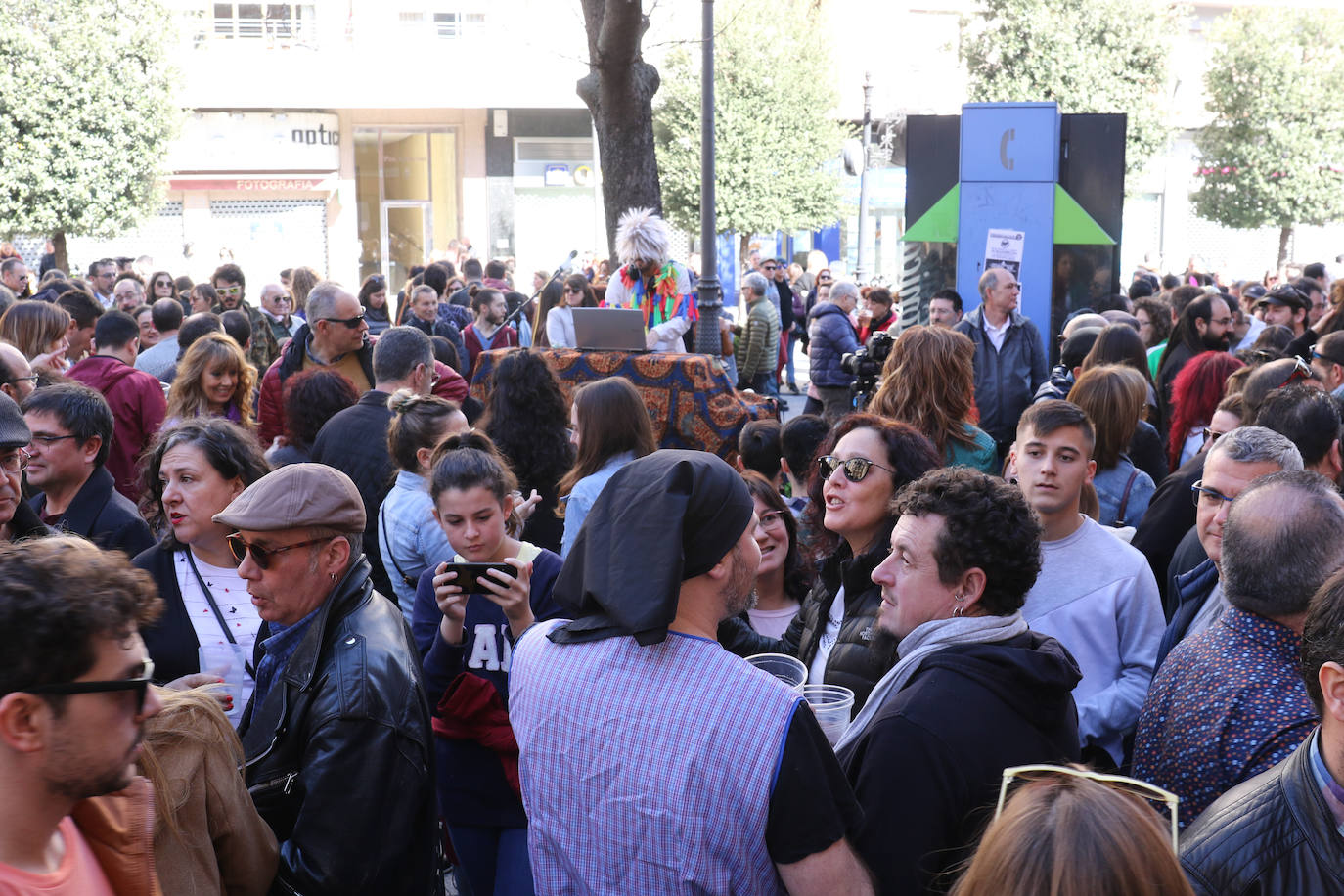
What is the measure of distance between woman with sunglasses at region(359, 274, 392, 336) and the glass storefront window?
21864mm

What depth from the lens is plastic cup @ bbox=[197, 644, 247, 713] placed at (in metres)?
3.44

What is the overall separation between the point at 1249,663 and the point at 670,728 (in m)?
1.30

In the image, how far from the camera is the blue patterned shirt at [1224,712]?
2.43 m

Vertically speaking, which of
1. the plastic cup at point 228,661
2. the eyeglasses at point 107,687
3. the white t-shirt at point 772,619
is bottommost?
the white t-shirt at point 772,619

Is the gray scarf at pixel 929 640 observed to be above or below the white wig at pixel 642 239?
below

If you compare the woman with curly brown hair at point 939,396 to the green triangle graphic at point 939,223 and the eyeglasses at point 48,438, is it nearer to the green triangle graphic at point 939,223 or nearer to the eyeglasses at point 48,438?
the eyeglasses at point 48,438

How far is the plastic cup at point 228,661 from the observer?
3438mm

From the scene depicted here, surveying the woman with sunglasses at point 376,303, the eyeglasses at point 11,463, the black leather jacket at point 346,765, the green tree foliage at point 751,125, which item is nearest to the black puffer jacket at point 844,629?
the black leather jacket at point 346,765

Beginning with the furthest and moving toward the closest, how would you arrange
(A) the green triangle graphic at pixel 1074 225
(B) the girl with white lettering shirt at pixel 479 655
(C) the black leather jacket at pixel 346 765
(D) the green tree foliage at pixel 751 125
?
(D) the green tree foliage at pixel 751 125 < (A) the green triangle graphic at pixel 1074 225 < (B) the girl with white lettering shirt at pixel 479 655 < (C) the black leather jacket at pixel 346 765

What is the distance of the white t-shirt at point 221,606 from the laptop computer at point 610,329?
5076 mm

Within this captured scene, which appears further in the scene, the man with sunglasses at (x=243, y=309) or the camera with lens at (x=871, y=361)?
the man with sunglasses at (x=243, y=309)

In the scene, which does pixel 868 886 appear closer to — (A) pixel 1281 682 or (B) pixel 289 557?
(A) pixel 1281 682

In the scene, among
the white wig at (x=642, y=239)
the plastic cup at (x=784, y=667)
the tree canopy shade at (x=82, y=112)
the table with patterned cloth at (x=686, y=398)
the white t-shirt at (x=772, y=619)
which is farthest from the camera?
the tree canopy shade at (x=82, y=112)

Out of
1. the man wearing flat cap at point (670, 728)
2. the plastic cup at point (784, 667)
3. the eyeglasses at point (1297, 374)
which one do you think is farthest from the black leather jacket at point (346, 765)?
the eyeglasses at point (1297, 374)
